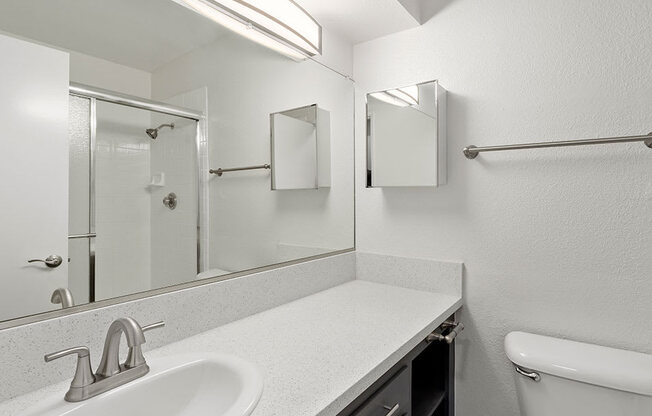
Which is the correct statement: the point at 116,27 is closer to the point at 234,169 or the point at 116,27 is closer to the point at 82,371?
the point at 234,169

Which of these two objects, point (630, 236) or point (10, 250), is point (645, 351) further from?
point (10, 250)

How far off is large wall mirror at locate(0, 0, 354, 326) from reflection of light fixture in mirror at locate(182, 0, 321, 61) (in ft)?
0.12

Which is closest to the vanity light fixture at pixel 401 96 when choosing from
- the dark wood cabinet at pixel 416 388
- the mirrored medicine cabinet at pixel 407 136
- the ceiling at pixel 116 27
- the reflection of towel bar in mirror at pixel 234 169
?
the mirrored medicine cabinet at pixel 407 136

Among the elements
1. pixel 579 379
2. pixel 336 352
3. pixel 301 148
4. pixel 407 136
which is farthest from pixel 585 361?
pixel 301 148

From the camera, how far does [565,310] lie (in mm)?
1212

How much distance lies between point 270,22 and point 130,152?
650 millimetres

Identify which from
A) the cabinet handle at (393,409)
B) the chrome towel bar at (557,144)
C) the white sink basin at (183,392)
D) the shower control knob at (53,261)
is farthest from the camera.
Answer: the chrome towel bar at (557,144)

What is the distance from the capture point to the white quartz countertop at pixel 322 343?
0.70 m

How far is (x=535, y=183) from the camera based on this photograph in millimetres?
1259

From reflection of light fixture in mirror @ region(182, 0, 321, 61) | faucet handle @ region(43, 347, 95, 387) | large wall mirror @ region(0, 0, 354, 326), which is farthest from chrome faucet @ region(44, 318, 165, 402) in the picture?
reflection of light fixture in mirror @ region(182, 0, 321, 61)

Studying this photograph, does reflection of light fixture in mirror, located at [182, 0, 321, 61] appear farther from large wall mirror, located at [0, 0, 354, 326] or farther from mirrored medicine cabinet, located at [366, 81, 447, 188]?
mirrored medicine cabinet, located at [366, 81, 447, 188]

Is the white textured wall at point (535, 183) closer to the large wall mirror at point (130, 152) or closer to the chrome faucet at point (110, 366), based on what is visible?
the large wall mirror at point (130, 152)

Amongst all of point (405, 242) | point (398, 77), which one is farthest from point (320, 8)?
point (405, 242)

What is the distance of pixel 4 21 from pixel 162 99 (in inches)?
13.4
